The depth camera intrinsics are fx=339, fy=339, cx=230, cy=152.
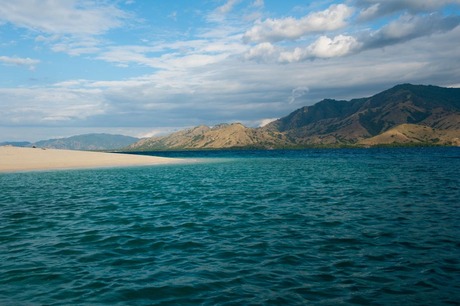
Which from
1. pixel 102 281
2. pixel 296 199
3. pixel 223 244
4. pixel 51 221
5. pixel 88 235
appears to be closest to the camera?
pixel 102 281

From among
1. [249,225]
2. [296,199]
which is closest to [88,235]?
[249,225]

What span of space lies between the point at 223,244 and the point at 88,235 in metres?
8.78

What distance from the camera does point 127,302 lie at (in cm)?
1170

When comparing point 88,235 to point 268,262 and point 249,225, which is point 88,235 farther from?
point 268,262

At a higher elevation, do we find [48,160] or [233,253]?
[48,160]

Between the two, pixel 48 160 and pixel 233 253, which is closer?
pixel 233 253

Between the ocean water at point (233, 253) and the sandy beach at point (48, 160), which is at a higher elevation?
the sandy beach at point (48, 160)

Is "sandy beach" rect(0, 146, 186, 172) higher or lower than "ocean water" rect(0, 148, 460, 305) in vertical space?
higher

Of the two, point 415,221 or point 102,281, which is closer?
point 102,281

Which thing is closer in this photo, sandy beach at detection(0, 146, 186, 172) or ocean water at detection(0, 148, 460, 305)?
ocean water at detection(0, 148, 460, 305)

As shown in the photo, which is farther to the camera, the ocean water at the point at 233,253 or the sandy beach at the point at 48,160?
the sandy beach at the point at 48,160

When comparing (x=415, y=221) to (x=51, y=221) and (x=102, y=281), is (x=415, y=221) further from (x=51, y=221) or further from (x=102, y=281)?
(x=51, y=221)

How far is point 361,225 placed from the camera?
23031 mm

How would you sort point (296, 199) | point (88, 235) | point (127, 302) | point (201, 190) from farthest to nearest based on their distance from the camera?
point (201, 190)
point (296, 199)
point (88, 235)
point (127, 302)
